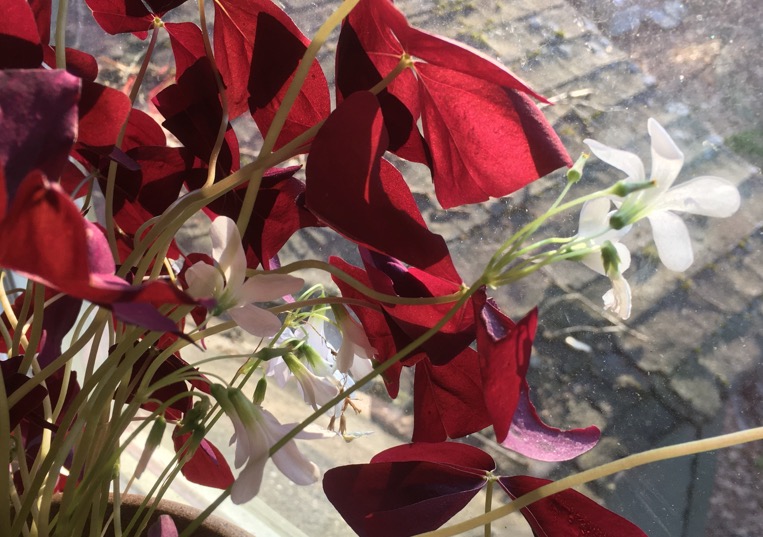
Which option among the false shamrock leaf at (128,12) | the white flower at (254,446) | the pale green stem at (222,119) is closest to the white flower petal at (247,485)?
the white flower at (254,446)

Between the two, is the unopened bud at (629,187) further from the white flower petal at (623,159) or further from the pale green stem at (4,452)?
the pale green stem at (4,452)

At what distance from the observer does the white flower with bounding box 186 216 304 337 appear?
0.26 meters

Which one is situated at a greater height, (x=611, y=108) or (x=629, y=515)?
(x=611, y=108)

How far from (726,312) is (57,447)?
37cm

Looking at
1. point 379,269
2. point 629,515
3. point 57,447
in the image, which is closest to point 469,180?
point 379,269

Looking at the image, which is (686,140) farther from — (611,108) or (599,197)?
(599,197)

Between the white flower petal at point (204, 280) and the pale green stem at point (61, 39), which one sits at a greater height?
the pale green stem at point (61, 39)

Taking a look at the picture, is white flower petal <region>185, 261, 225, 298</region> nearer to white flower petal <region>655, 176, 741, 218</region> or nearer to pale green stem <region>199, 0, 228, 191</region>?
pale green stem <region>199, 0, 228, 191</region>

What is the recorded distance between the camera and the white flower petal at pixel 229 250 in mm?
258

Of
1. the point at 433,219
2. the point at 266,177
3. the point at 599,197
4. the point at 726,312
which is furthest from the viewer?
the point at 433,219

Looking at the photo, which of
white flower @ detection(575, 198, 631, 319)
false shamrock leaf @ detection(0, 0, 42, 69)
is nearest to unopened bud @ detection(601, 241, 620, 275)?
white flower @ detection(575, 198, 631, 319)

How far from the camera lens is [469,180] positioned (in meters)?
0.30

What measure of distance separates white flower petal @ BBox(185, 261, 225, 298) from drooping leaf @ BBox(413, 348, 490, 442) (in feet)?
0.35

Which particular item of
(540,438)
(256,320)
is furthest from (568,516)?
(256,320)
